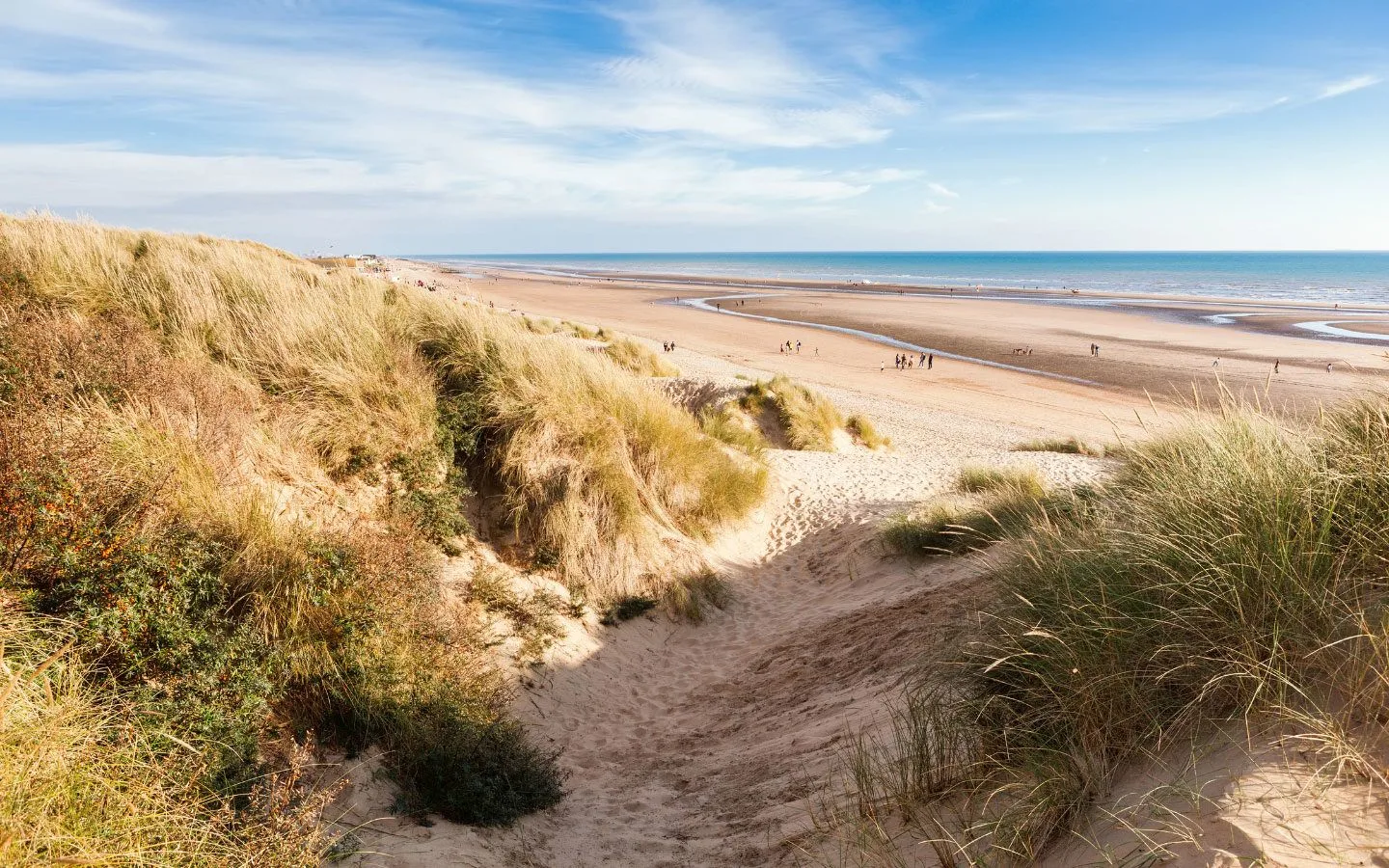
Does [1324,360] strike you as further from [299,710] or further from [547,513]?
[299,710]

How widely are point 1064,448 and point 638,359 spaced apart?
37.4 ft

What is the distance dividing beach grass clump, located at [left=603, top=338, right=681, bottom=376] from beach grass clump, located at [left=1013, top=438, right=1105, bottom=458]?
380 inches

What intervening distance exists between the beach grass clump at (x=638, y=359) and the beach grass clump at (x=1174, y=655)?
1573 cm

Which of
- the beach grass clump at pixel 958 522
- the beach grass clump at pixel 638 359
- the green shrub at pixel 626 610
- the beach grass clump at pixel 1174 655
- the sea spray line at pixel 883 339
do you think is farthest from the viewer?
the sea spray line at pixel 883 339

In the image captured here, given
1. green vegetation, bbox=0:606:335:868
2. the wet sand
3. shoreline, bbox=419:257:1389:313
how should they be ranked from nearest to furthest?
1. green vegetation, bbox=0:606:335:868
2. the wet sand
3. shoreline, bbox=419:257:1389:313

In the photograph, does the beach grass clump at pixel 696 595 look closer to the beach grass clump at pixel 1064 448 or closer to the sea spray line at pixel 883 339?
the beach grass clump at pixel 1064 448

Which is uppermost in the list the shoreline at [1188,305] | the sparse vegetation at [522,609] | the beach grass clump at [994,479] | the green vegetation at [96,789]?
Result: the shoreline at [1188,305]

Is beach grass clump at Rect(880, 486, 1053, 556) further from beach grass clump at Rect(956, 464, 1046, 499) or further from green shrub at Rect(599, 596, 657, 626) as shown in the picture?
green shrub at Rect(599, 596, 657, 626)

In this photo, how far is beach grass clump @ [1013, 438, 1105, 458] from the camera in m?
16.7

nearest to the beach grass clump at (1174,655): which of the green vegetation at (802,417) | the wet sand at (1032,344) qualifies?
the wet sand at (1032,344)

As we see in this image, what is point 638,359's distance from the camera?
20.5 m

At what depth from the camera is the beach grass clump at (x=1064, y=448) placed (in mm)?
16656

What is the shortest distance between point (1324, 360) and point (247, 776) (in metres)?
42.2

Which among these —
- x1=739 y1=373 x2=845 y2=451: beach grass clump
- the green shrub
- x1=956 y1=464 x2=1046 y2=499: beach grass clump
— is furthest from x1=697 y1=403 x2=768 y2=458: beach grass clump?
the green shrub
